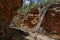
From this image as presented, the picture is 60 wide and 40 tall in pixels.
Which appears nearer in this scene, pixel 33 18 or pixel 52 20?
pixel 52 20

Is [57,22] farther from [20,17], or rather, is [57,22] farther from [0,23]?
[0,23]

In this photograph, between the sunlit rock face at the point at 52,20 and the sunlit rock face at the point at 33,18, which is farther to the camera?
the sunlit rock face at the point at 33,18

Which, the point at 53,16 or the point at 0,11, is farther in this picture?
Answer: the point at 53,16

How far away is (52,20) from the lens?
11.2 meters

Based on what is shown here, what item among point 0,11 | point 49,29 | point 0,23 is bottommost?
point 49,29

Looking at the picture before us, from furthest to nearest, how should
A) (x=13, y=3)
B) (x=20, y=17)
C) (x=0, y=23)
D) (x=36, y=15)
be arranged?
1. (x=20, y=17)
2. (x=36, y=15)
3. (x=13, y=3)
4. (x=0, y=23)

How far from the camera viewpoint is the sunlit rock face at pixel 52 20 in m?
11.0

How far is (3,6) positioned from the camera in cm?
481

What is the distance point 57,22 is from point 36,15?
1846mm

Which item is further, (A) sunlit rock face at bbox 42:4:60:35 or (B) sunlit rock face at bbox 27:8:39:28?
(B) sunlit rock face at bbox 27:8:39:28

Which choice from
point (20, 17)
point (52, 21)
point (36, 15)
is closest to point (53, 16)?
point (52, 21)

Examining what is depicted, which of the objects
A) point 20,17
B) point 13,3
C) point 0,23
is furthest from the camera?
point 20,17

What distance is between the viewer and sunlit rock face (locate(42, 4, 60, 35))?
11.0 metres

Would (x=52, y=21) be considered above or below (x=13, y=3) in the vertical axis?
below
